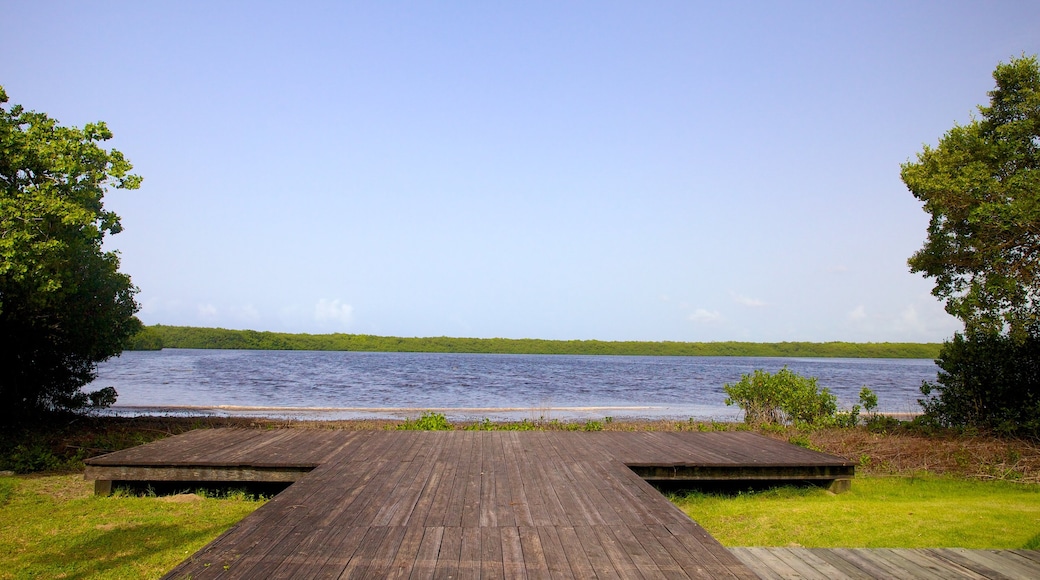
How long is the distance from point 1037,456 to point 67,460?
1666 cm

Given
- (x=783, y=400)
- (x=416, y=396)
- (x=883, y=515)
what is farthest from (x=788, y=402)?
(x=416, y=396)

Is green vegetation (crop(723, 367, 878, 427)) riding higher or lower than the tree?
lower

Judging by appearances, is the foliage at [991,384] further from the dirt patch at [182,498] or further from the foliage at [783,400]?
the dirt patch at [182,498]

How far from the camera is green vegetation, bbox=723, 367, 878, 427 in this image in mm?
14219

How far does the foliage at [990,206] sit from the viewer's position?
11344 mm

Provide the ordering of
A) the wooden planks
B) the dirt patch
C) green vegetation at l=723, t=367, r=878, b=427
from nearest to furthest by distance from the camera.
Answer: the wooden planks < the dirt patch < green vegetation at l=723, t=367, r=878, b=427

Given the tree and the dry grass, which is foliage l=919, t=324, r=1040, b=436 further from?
the tree

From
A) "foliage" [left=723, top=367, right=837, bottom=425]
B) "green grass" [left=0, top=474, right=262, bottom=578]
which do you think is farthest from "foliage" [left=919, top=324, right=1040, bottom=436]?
"green grass" [left=0, top=474, right=262, bottom=578]

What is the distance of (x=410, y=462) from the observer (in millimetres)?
8125

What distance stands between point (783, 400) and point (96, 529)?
43.3 feet

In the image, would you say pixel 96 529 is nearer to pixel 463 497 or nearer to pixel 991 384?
pixel 463 497

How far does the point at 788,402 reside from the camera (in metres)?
14.3

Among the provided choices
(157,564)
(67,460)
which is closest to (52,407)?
(67,460)

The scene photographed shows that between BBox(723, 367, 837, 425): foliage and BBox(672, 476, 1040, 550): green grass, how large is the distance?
4418 millimetres
